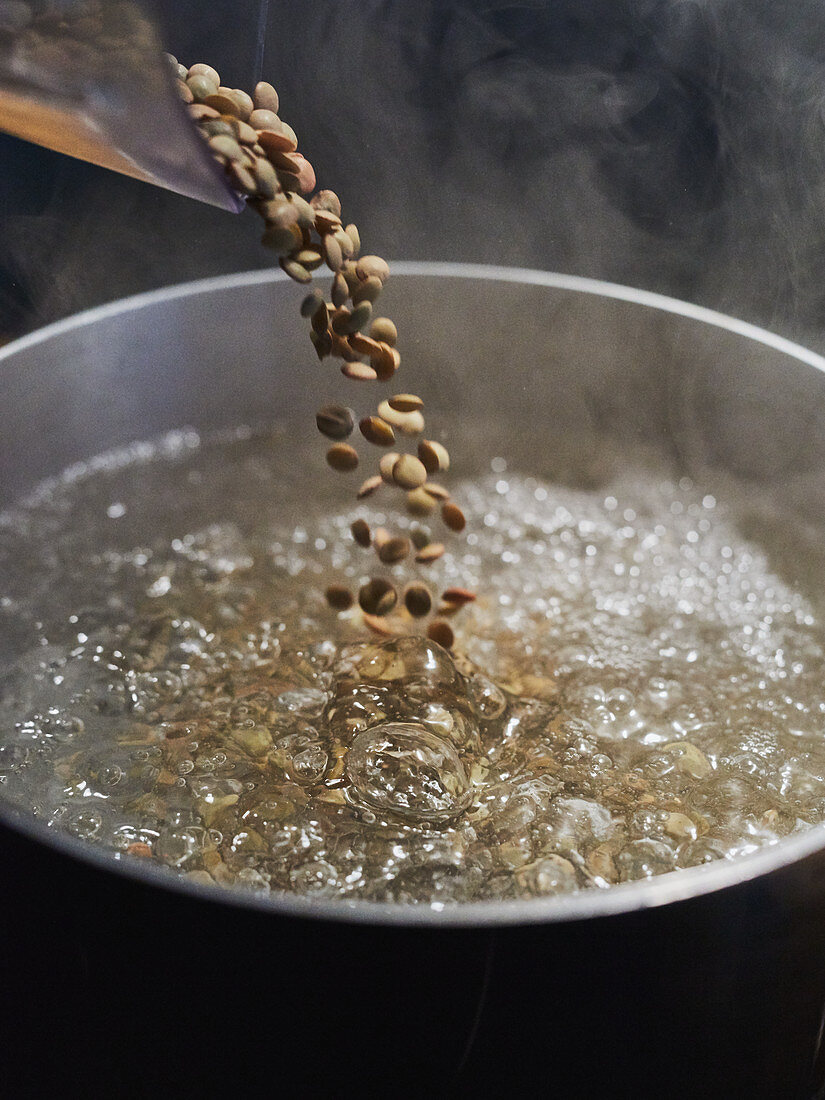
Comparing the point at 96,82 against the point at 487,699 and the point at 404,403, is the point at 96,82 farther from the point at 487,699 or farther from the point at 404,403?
the point at 487,699

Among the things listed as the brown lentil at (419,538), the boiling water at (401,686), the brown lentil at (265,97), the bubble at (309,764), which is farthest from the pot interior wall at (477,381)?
the bubble at (309,764)

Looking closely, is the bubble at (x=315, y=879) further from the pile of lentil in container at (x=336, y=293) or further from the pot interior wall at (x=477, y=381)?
the pot interior wall at (x=477, y=381)

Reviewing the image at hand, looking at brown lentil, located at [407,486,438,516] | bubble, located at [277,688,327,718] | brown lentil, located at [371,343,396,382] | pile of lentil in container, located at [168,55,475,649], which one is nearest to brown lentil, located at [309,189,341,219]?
pile of lentil in container, located at [168,55,475,649]

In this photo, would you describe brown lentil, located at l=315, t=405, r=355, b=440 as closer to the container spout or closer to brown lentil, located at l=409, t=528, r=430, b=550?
brown lentil, located at l=409, t=528, r=430, b=550

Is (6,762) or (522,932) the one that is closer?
(522,932)

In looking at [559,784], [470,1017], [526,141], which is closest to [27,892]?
[470,1017]

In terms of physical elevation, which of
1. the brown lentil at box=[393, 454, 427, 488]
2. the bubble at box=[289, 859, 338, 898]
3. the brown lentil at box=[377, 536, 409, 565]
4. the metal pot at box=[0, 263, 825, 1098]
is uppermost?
the brown lentil at box=[393, 454, 427, 488]

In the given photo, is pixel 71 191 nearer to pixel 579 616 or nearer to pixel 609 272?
pixel 609 272

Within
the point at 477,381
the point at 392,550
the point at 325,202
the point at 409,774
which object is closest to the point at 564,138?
the point at 477,381
